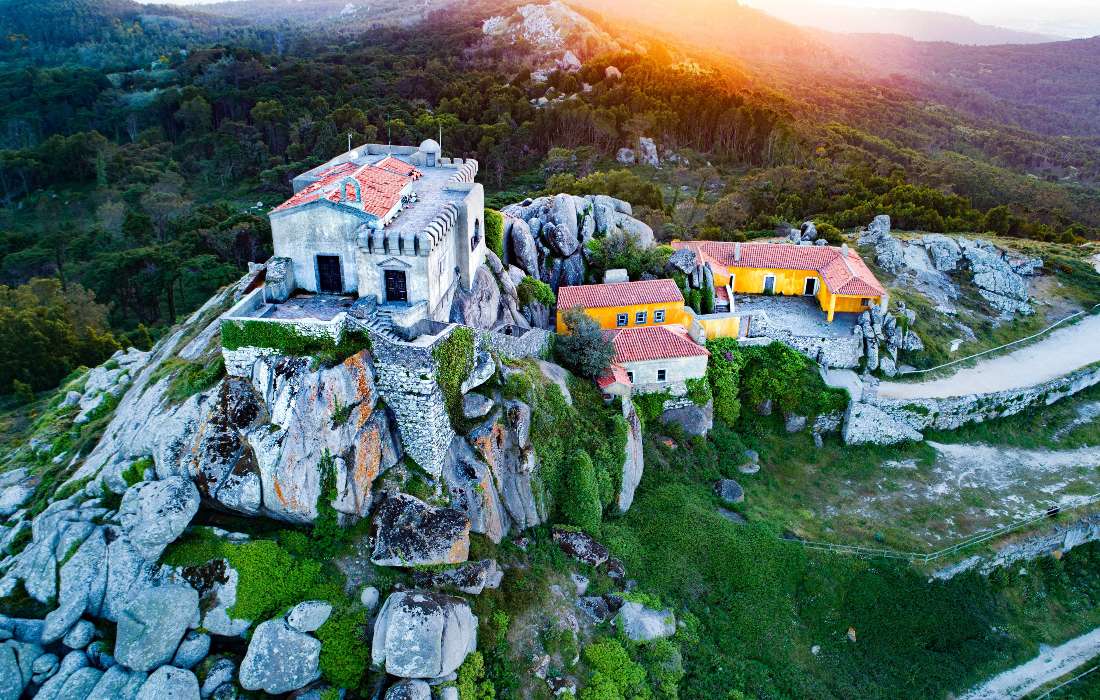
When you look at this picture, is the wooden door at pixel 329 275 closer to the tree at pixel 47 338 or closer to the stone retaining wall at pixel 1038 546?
the stone retaining wall at pixel 1038 546

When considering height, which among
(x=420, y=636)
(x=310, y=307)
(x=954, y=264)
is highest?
(x=310, y=307)

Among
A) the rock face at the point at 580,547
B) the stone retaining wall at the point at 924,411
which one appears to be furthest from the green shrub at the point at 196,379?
the stone retaining wall at the point at 924,411

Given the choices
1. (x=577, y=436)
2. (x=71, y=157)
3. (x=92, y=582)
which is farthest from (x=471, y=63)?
(x=92, y=582)

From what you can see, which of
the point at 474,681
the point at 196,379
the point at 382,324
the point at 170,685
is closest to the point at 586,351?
the point at 382,324

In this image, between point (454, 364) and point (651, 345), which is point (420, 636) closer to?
point (454, 364)

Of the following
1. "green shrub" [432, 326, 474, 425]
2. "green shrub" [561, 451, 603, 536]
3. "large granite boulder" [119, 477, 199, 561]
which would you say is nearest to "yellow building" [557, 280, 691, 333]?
"green shrub" [561, 451, 603, 536]

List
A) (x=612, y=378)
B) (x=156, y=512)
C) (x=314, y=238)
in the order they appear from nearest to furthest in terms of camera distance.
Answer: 1. (x=156, y=512)
2. (x=314, y=238)
3. (x=612, y=378)
